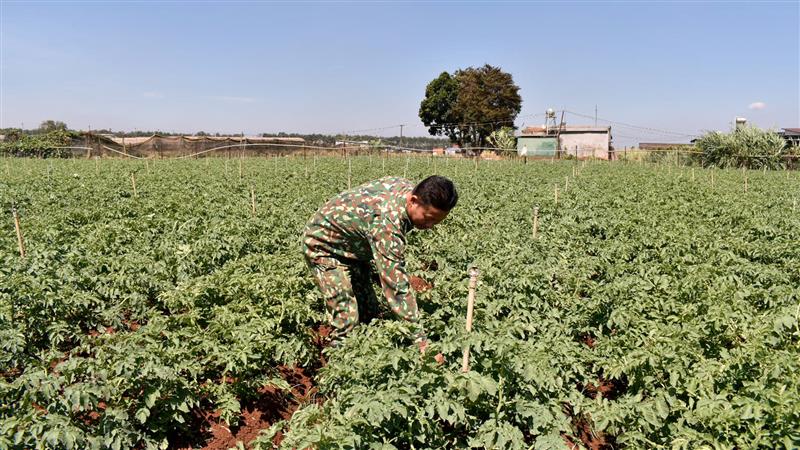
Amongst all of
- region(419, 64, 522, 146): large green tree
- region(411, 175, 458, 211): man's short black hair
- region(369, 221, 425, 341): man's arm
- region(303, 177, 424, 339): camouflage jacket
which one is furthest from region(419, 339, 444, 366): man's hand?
region(419, 64, 522, 146): large green tree

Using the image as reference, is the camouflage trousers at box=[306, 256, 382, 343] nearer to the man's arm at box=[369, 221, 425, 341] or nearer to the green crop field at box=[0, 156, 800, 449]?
the green crop field at box=[0, 156, 800, 449]

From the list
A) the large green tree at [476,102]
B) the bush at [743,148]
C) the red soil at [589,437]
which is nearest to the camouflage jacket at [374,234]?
the red soil at [589,437]

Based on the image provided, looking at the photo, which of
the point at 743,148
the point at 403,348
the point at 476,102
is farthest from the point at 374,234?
the point at 476,102

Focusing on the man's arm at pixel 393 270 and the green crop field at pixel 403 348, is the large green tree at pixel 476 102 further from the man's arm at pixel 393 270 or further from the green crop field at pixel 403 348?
the man's arm at pixel 393 270

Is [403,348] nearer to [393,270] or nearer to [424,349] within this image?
[424,349]

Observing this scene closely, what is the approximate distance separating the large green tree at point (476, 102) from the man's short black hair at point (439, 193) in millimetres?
52835

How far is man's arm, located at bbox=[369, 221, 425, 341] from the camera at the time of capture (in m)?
3.51

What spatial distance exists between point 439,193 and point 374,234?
0.57 m

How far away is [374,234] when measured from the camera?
3600 mm

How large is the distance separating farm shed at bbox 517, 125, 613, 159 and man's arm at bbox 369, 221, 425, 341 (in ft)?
140

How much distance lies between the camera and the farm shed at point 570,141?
45594 mm

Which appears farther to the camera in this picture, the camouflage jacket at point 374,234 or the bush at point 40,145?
the bush at point 40,145

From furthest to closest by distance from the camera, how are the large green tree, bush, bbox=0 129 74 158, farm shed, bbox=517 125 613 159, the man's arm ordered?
1. the large green tree
2. farm shed, bbox=517 125 613 159
3. bush, bbox=0 129 74 158
4. the man's arm

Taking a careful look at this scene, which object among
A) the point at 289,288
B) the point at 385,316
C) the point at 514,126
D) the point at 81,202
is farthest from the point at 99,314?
the point at 514,126
